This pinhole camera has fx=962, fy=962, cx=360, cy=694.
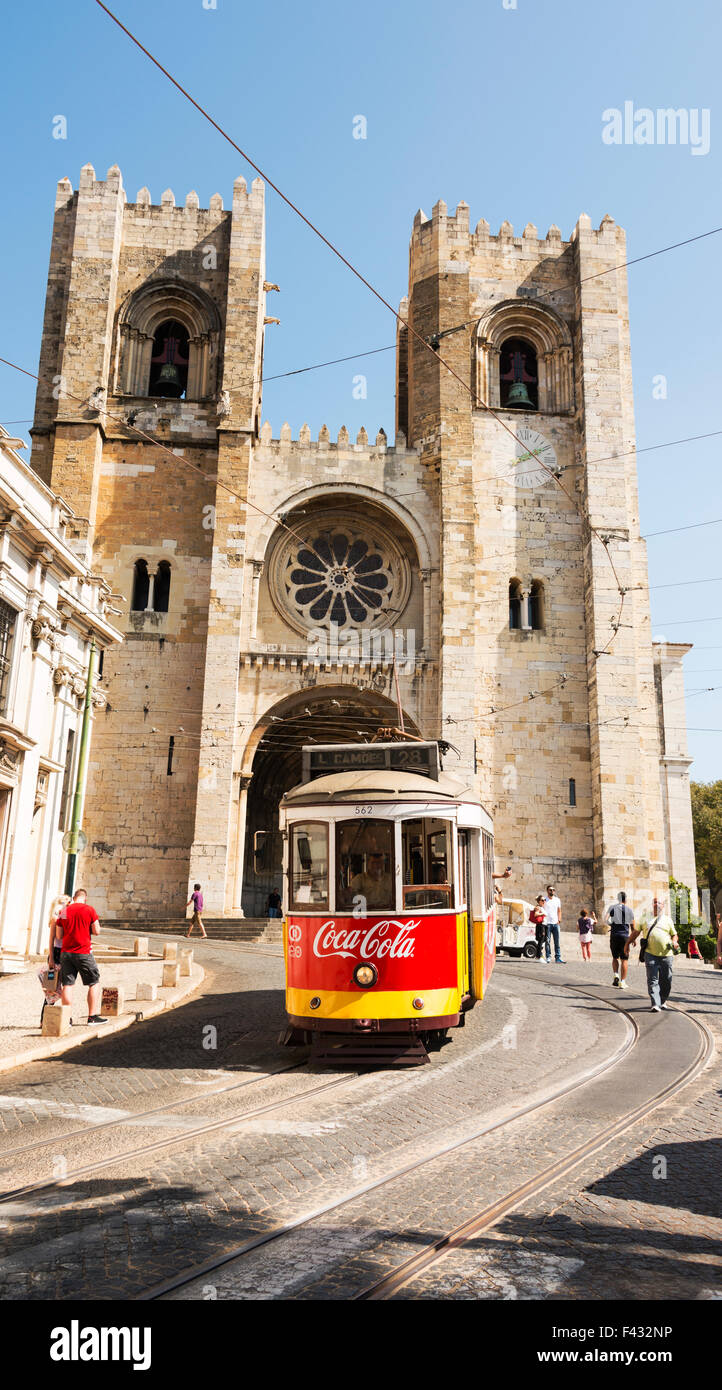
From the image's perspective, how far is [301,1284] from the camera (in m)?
3.13

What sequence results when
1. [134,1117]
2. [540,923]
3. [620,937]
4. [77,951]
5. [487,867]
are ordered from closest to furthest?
[134,1117], [77,951], [487,867], [620,937], [540,923]

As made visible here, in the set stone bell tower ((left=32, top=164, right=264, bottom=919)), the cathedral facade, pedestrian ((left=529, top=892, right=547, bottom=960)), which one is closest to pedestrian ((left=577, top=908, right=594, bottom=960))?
pedestrian ((left=529, top=892, right=547, bottom=960))

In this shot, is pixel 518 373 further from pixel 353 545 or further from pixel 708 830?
pixel 708 830

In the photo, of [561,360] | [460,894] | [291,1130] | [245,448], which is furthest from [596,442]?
[291,1130]

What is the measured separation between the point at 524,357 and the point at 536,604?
7.84m

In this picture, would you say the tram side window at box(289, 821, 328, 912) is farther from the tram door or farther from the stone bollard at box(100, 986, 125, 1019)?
the stone bollard at box(100, 986, 125, 1019)

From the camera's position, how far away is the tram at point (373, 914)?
7230 mm

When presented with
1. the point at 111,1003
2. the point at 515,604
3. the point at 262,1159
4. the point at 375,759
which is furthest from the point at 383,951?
the point at 515,604

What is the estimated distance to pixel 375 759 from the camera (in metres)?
8.36

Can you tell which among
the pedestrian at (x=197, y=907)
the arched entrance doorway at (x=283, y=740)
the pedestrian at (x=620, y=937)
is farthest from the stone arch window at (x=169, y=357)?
the pedestrian at (x=620, y=937)

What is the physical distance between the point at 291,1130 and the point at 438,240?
1056 inches

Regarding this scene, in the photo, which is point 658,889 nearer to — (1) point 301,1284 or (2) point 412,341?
(2) point 412,341

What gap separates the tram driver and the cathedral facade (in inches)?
612

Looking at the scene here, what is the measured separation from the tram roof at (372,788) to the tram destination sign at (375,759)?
5.0 inches
